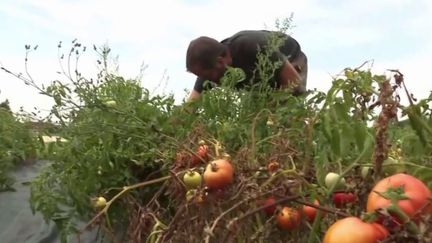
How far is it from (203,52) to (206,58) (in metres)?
0.03

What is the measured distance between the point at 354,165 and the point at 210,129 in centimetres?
68

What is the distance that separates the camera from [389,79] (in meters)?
0.92

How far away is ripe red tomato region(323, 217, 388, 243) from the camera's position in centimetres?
77

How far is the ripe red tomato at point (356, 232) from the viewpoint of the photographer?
0.77 meters

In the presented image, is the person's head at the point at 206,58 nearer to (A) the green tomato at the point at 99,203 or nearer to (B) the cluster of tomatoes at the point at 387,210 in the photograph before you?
(A) the green tomato at the point at 99,203

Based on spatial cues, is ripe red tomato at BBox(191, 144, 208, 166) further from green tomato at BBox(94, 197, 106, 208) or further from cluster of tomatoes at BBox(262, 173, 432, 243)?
cluster of tomatoes at BBox(262, 173, 432, 243)

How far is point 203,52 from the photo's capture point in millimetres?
2410

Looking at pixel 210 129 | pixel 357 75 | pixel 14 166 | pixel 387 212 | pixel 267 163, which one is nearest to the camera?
pixel 387 212

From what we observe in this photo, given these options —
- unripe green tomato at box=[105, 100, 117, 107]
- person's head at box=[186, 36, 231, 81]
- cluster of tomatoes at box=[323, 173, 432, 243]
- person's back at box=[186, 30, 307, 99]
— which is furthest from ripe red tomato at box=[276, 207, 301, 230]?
person's head at box=[186, 36, 231, 81]

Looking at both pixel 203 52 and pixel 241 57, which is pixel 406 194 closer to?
pixel 203 52

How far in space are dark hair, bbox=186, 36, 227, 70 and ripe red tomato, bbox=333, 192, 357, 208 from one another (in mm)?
1478

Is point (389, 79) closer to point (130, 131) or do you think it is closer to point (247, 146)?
point (247, 146)

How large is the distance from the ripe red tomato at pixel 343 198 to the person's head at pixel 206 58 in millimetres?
1440

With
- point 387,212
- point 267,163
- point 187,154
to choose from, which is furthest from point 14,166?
point 387,212
